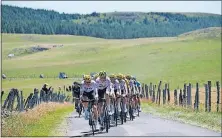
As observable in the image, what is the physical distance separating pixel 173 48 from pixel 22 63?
37095 millimetres

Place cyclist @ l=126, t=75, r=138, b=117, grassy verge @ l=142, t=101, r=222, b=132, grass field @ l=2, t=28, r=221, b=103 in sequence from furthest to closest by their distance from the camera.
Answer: grass field @ l=2, t=28, r=221, b=103 < cyclist @ l=126, t=75, r=138, b=117 < grassy verge @ l=142, t=101, r=222, b=132

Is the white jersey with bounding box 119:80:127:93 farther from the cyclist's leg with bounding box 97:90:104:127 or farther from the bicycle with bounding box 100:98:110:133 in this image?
the cyclist's leg with bounding box 97:90:104:127

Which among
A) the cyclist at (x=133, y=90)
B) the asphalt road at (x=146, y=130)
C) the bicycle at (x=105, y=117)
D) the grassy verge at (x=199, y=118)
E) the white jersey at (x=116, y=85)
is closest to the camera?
the asphalt road at (x=146, y=130)

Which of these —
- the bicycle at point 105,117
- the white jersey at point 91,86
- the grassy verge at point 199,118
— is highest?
the white jersey at point 91,86

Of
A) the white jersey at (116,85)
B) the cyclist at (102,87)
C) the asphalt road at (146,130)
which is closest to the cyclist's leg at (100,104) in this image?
the cyclist at (102,87)

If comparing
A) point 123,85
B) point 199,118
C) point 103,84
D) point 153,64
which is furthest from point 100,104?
point 153,64

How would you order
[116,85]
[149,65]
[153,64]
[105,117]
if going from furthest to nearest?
[153,64], [149,65], [116,85], [105,117]

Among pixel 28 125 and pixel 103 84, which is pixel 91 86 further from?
pixel 28 125

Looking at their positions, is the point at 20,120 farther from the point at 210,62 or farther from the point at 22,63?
the point at 22,63

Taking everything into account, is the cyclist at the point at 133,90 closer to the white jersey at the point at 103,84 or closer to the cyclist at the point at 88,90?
the white jersey at the point at 103,84

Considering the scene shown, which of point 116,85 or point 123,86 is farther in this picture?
point 123,86

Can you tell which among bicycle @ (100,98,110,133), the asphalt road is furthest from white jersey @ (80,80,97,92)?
the asphalt road

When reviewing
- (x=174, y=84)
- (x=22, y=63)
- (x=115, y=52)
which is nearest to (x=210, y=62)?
(x=174, y=84)

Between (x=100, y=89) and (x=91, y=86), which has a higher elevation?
(x=91, y=86)
